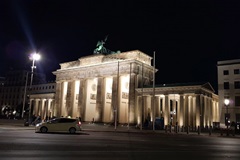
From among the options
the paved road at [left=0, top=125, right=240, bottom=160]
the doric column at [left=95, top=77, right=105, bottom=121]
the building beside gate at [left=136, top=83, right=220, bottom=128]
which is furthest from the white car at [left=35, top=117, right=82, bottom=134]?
the doric column at [left=95, top=77, right=105, bottom=121]

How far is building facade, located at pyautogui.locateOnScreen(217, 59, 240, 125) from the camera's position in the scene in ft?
152

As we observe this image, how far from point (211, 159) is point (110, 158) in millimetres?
4194

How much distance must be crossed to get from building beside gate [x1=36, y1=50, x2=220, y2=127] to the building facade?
3.04 m

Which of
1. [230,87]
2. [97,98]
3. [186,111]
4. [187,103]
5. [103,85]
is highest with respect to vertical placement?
[103,85]

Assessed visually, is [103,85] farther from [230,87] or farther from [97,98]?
[230,87]

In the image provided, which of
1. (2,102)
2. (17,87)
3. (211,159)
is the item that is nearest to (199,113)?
(211,159)

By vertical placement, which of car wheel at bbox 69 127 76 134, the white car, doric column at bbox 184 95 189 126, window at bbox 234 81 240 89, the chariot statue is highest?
the chariot statue

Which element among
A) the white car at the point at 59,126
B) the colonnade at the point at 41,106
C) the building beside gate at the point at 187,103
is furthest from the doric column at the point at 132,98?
the colonnade at the point at 41,106

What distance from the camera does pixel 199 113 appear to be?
4478 centimetres

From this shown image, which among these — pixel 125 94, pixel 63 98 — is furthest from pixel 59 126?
pixel 63 98

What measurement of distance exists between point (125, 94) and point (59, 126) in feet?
111

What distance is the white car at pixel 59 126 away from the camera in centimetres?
2295

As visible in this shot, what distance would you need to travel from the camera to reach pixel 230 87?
47.9 metres

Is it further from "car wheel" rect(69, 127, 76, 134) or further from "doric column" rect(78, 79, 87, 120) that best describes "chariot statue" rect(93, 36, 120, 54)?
"car wheel" rect(69, 127, 76, 134)
